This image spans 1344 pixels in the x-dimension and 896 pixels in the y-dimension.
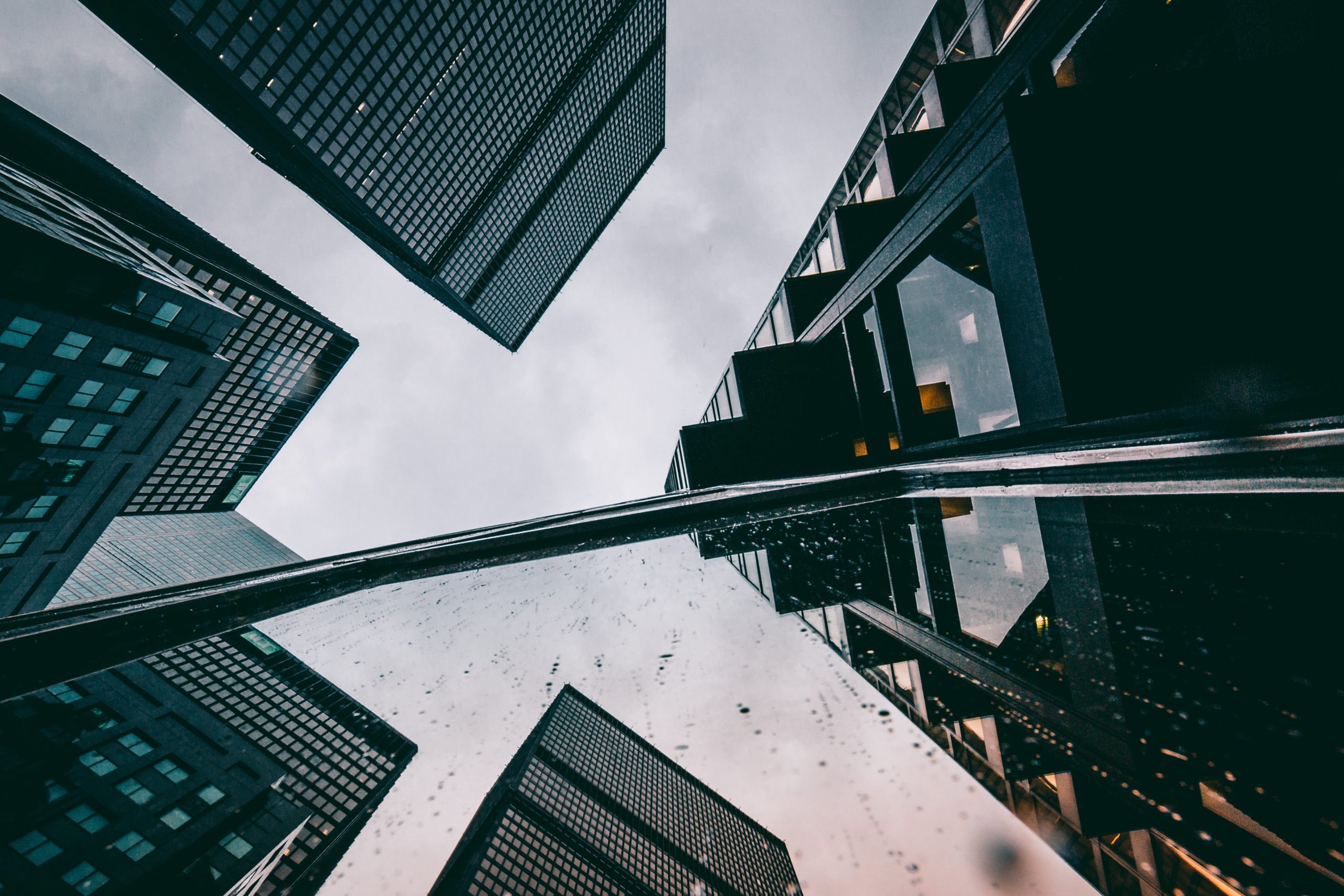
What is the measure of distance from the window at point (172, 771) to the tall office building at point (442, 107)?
57.4 meters

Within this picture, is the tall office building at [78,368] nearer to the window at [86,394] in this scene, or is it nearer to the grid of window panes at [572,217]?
the window at [86,394]

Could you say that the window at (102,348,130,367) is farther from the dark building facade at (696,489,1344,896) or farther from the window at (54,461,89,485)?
the dark building facade at (696,489,1344,896)

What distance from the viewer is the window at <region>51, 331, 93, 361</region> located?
806 inches

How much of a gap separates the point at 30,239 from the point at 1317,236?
1405 inches

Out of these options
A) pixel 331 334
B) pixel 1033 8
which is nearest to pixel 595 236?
→ pixel 331 334

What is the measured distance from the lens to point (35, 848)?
129 cm

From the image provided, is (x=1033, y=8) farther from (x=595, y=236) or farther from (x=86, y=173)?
(x=595, y=236)

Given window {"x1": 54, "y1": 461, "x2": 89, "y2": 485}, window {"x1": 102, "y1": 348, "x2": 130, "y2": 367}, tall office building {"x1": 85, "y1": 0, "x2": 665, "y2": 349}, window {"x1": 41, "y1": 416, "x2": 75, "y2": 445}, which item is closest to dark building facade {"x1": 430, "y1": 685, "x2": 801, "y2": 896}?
window {"x1": 102, "y1": 348, "x2": 130, "y2": 367}

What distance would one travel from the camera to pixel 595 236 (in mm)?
102000

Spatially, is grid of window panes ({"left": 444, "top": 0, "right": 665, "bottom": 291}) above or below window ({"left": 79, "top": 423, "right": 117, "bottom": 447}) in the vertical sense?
above

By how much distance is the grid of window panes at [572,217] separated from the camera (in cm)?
8119

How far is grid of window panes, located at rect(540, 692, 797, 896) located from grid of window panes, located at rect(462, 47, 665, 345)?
84.0 m

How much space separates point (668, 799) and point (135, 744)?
6.70ft

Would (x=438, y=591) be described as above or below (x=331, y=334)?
above
